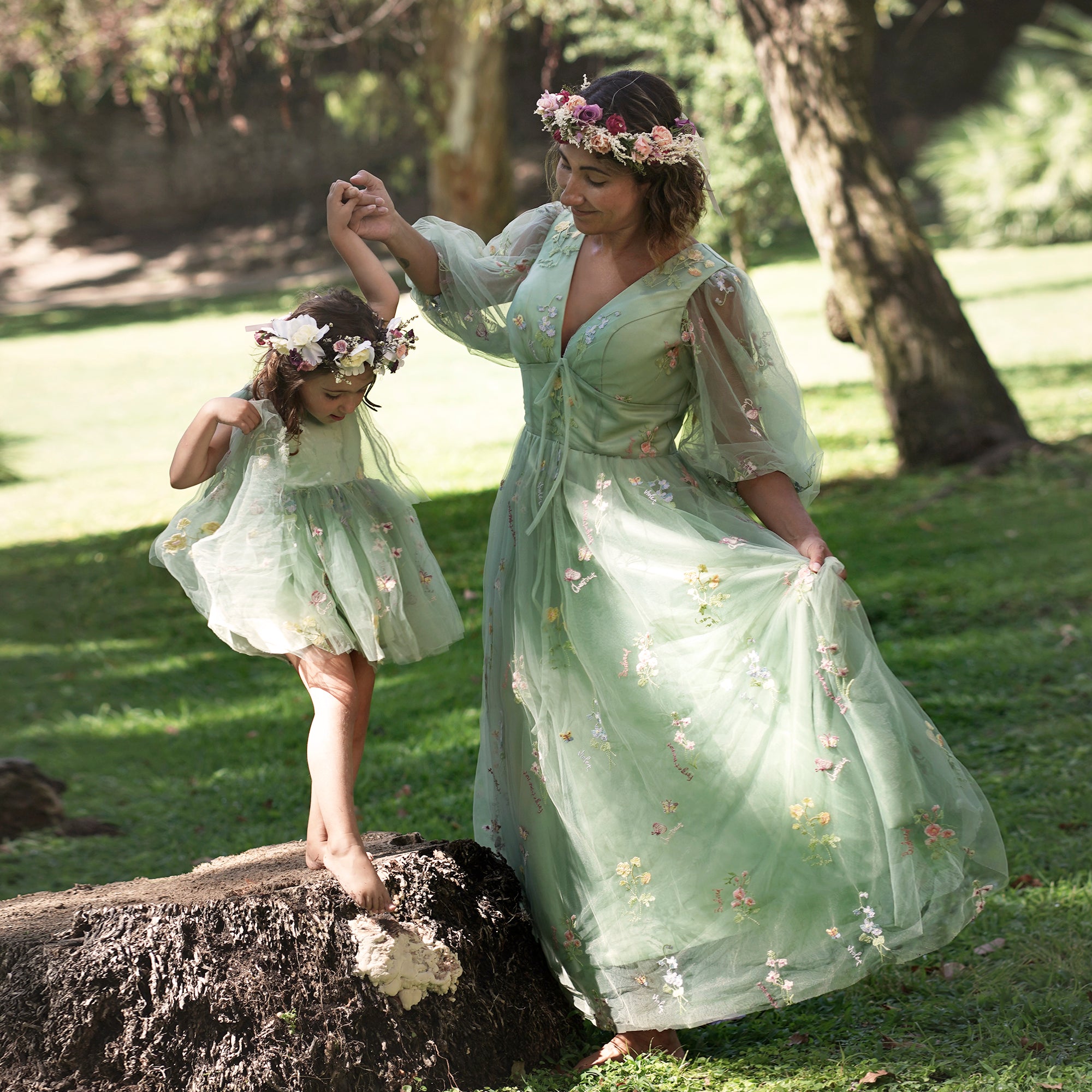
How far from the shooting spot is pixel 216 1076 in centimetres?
251

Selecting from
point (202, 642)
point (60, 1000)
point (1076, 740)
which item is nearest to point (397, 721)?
point (202, 642)

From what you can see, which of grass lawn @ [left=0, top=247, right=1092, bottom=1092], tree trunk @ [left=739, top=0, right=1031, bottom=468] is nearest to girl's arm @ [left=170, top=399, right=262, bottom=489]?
grass lawn @ [left=0, top=247, right=1092, bottom=1092]

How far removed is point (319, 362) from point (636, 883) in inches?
50.3

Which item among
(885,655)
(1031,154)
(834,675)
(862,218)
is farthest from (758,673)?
(1031,154)

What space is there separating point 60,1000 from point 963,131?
19678mm

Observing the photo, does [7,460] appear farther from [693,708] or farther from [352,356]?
[693,708]

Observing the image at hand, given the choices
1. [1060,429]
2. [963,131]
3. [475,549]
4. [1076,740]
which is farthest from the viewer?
[963,131]

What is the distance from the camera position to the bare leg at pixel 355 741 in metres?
2.86

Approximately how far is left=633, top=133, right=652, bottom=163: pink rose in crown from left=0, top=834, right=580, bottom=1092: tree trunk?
5.09ft

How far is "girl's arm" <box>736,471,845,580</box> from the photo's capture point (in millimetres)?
2861

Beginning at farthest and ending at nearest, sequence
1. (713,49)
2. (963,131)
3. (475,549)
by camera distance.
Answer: (963,131)
(713,49)
(475,549)

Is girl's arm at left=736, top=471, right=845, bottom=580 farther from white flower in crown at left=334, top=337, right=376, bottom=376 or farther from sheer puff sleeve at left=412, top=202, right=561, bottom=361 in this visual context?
white flower in crown at left=334, top=337, right=376, bottom=376

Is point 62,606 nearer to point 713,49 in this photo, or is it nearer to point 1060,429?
point 1060,429

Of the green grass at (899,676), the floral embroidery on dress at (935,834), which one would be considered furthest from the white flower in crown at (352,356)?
the green grass at (899,676)
